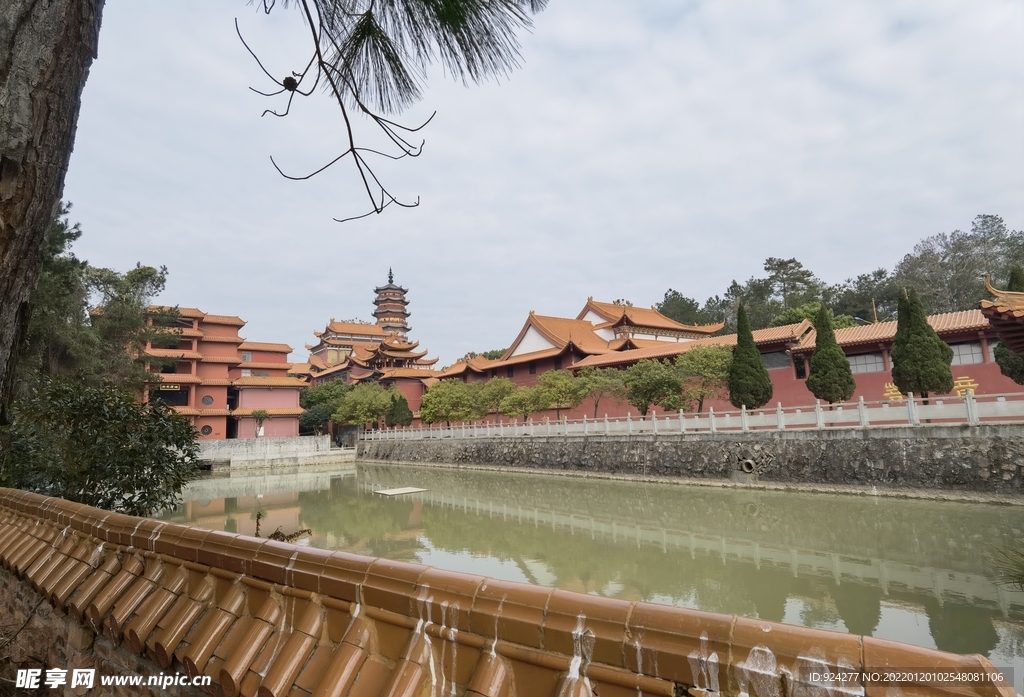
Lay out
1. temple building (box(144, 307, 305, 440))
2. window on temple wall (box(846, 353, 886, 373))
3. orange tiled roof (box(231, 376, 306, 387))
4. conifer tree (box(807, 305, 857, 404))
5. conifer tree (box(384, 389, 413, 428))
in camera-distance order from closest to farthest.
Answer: conifer tree (box(807, 305, 857, 404)) → window on temple wall (box(846, 353, 886, 373)) → temple building (box(144, 307, 305, 440)) → orange tiled roof (box(231, 376, 306, 387)) → conifer tree (box(384, 389, 413, 428))

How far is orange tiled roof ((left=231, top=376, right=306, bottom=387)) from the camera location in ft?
103

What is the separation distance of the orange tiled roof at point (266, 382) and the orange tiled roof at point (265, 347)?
1830mm

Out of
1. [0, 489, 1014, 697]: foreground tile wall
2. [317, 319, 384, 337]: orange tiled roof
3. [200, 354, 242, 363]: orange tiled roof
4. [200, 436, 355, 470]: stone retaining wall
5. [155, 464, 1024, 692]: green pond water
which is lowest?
[155, 464, 1024, 692]: green pond water

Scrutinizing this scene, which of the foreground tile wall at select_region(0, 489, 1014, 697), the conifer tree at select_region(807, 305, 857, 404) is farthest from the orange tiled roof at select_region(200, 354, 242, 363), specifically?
the foreground tile wall at select_region(0, 489, 1014, 697)

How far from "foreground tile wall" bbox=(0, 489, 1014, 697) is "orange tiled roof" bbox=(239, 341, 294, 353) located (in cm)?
3302

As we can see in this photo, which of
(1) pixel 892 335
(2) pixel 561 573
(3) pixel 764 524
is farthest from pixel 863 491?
(2) pixel 561 573

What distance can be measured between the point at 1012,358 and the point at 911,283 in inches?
764

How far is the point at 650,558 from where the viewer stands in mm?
8680

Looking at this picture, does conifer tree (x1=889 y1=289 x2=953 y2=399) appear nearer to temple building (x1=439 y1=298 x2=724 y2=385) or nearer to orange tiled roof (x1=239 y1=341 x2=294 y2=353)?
temple building (x1=439 y1=298 x2=724 y2=385)

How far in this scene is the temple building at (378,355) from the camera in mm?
38906

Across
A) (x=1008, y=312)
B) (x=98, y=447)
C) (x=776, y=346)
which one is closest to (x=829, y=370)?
(x=776, y=346)

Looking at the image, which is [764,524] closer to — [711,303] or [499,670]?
[499,670]

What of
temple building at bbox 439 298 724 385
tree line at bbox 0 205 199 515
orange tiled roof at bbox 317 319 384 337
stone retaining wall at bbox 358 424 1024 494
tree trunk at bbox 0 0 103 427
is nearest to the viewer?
tree trunk at bbox 0 0 103 427

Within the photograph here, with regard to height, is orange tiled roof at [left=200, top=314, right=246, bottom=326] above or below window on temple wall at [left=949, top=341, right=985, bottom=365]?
above
